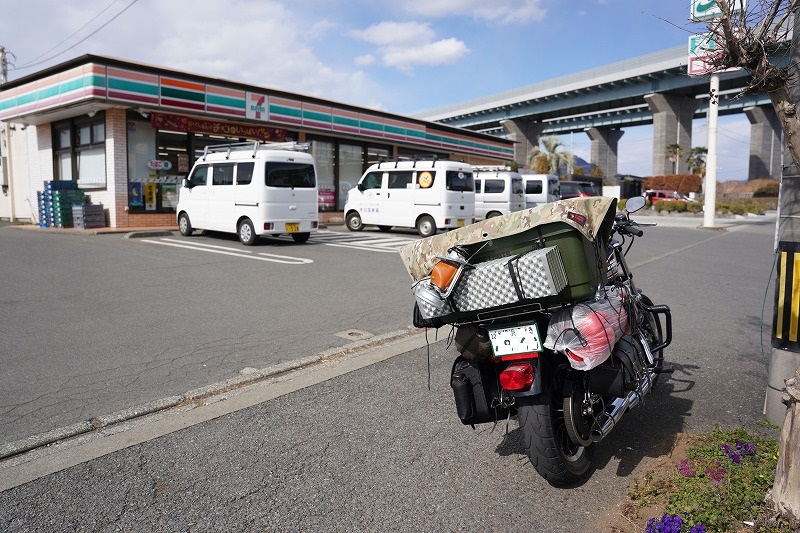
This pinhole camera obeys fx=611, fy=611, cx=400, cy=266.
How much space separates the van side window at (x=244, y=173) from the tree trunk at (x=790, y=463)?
44.4ft

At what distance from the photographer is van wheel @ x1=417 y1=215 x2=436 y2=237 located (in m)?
18.8

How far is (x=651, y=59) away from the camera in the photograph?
47344 millimetres

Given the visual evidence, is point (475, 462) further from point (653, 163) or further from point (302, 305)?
point (653, 163)

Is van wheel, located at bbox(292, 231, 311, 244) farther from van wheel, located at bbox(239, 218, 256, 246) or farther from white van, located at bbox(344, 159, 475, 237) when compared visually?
white van, located at bbox(344, 159, 475, 237)

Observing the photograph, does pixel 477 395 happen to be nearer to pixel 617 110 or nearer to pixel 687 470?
pixel 687 470

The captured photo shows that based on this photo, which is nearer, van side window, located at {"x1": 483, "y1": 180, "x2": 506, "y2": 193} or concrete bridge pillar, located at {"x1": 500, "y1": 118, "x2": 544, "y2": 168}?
van side window, located at {"x1": 483, "y1": 180, "x2": 506, "y2": 193}

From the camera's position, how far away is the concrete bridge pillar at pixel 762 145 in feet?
219

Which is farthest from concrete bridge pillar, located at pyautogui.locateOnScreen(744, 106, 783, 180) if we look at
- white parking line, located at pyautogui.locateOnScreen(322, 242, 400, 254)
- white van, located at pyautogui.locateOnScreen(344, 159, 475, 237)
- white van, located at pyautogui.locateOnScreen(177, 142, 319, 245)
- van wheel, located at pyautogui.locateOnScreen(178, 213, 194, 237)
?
van wheel, located at pyautogui.locateOnScreen(178, 213, 194, 237)

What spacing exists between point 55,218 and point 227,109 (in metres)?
6.39

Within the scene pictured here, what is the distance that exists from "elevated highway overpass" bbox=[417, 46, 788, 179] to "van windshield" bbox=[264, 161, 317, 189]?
3135 cm

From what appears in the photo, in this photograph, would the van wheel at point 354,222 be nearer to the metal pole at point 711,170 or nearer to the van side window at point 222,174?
the van side window at point 222,174

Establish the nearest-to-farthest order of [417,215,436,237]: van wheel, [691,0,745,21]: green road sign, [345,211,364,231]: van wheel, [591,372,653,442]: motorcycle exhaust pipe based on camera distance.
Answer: [691,0,745,21]: green road sign
[591,372,653,442]: motorcycle exhaust pipe
[417,215,436,237]: van wheel
[345,211,364,231]: van wheel

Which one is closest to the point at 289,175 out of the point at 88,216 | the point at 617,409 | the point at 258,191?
the point at 258,191

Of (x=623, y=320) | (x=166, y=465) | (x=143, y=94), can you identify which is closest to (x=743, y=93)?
(x=623, y=320)
